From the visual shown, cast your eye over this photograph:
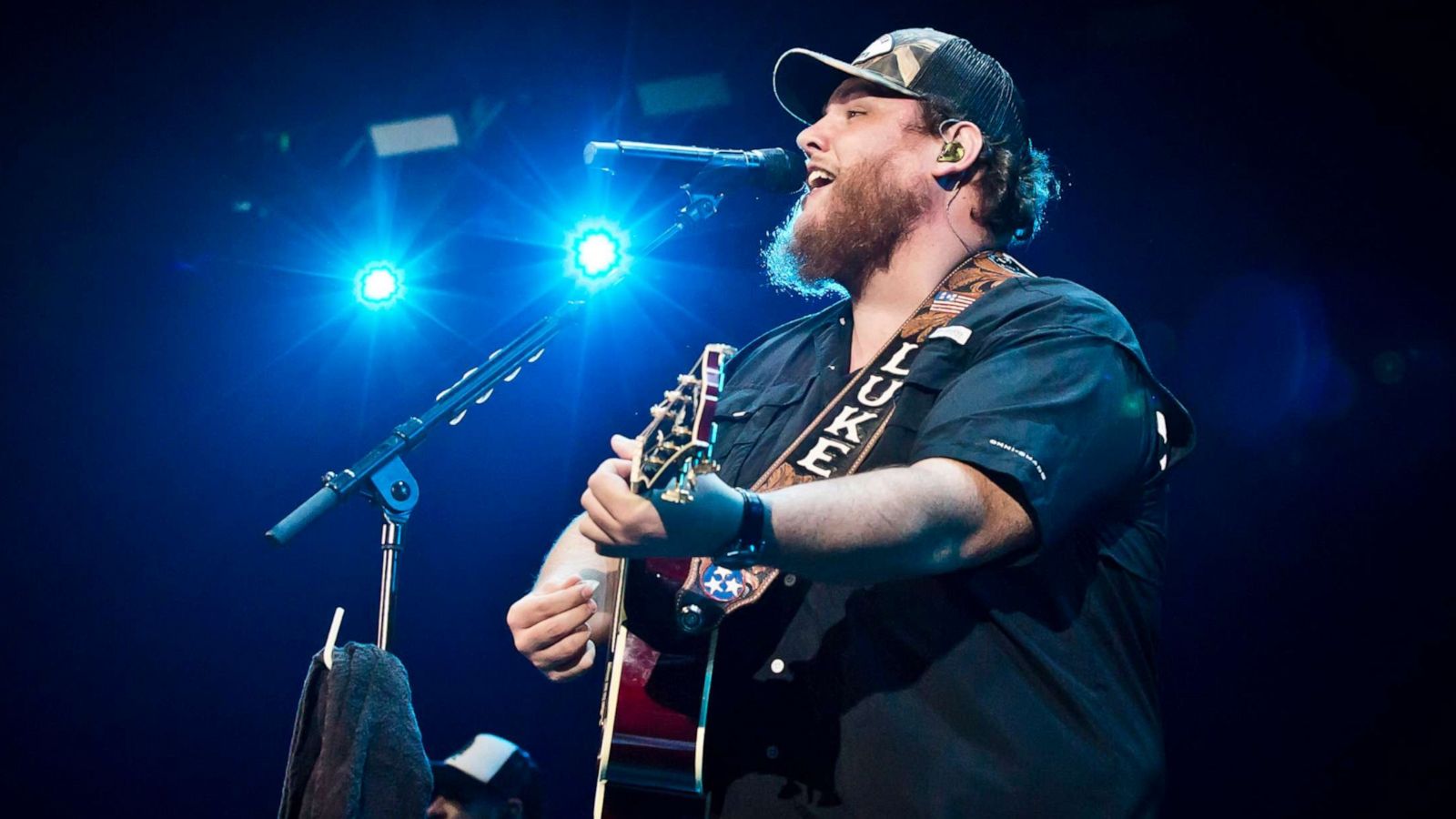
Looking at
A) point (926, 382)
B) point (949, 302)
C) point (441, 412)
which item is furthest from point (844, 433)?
point (441, 412)

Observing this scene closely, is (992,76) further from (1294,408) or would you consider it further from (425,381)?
(425,381)

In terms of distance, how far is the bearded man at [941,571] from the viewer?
152cm

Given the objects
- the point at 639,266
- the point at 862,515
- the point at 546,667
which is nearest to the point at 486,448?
the point at 639,266

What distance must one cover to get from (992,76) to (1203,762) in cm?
288

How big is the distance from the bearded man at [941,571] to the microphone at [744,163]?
2.31 feet

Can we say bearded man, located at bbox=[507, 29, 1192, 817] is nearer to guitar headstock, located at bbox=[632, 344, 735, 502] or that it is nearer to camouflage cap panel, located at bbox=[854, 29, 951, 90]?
guitar headstock, located at bbox=[632, 344, 735, 502]

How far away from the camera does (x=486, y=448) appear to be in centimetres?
564

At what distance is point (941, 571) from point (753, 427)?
111 centimetres

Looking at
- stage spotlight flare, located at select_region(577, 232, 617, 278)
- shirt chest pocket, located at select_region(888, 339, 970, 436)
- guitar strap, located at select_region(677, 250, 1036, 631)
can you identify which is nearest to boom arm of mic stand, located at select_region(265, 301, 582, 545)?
stage spotlight flare, located at select_region(577, 232, 617, 278)

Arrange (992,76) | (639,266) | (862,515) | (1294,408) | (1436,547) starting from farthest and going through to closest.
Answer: (639,266) → (1294,408) → (1436,547) → (992,76) → (862,515)

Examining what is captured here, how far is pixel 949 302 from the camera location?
2381mm

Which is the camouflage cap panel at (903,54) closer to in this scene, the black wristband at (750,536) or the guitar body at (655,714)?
the guitar body at (655,714)

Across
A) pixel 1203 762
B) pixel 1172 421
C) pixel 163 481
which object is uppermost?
pixel 163 481

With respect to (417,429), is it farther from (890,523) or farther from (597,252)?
(890,523)
